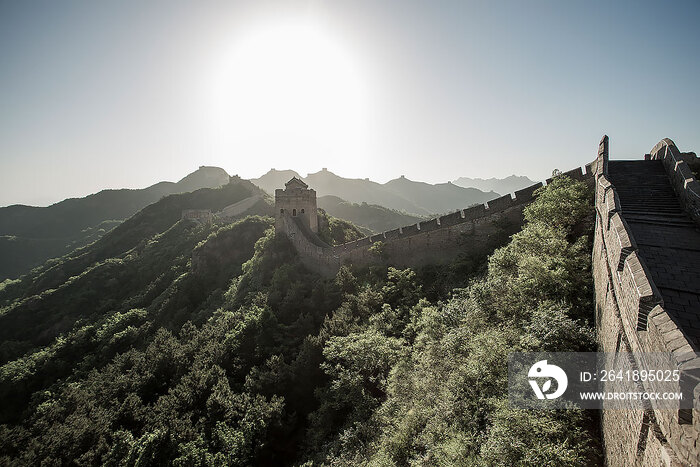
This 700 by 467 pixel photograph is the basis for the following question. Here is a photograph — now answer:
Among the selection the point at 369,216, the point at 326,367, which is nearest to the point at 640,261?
the point at 326,367

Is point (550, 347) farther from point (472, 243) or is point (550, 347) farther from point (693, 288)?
point (472, 243)

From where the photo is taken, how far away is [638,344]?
3.58 m

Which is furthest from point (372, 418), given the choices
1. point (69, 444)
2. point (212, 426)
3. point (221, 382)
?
point (69, 444)

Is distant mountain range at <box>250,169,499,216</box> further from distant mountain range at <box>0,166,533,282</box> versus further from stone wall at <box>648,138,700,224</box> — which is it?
stone wall at <box>648,138,700,224</box>

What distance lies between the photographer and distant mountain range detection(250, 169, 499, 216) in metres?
126

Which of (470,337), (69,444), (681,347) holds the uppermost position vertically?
(681,347)

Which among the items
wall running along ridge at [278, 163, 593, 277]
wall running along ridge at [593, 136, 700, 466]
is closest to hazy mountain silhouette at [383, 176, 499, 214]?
wall running along ridge at [278, 163, 593, 277]

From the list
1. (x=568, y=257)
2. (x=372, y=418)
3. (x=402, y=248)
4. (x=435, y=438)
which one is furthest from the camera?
(x=402, y=248)

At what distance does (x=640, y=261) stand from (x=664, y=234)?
190 inches

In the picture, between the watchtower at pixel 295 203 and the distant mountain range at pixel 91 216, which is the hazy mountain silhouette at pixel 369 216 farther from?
the watchtower at pixel 295 203

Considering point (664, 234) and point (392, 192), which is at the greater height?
point (392, 192)

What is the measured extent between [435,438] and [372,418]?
305 cm

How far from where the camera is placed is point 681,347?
2.78 m

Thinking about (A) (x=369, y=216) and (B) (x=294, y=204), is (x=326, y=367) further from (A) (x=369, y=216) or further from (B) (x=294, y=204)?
(A) (x=369, y=216)
